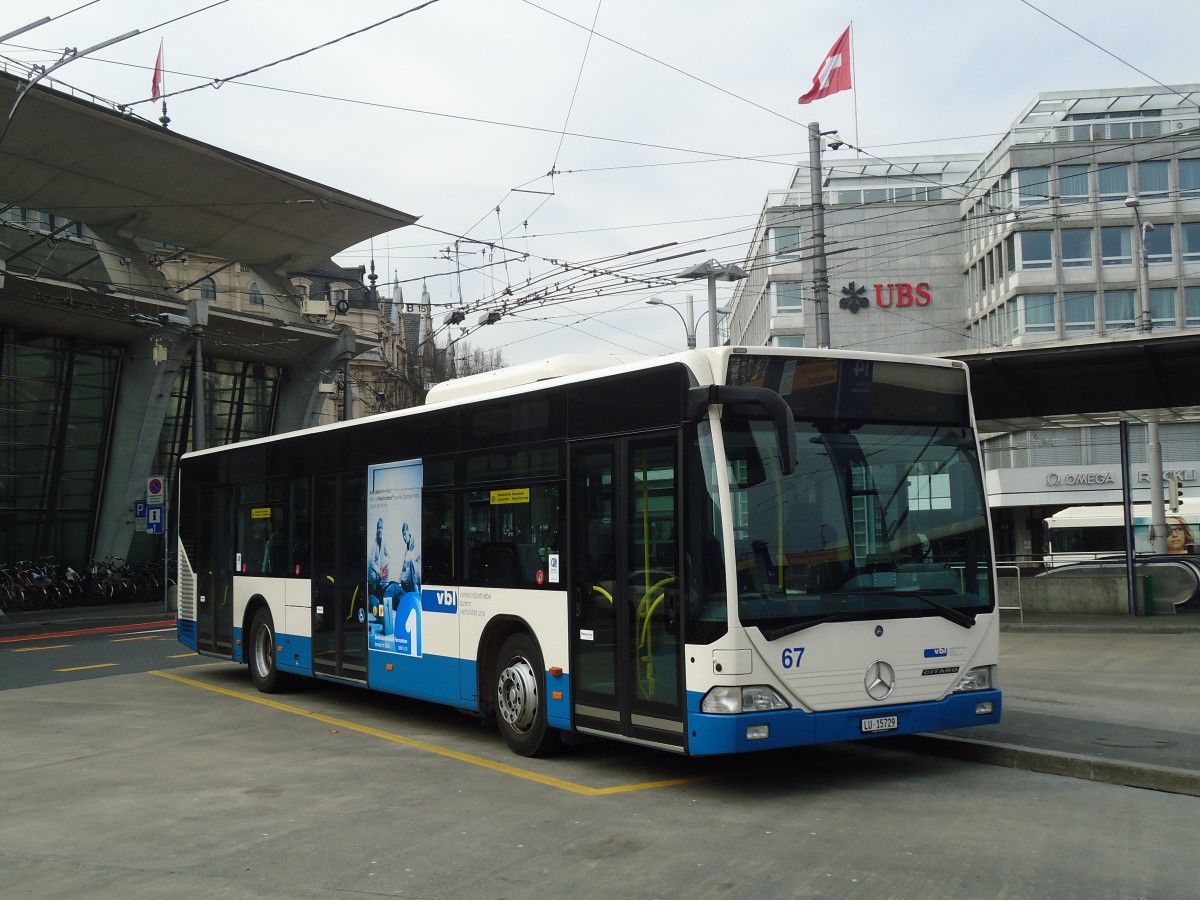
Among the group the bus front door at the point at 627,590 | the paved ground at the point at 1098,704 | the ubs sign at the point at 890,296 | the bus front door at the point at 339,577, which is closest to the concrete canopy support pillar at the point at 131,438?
the bus front door at the point at 339,577

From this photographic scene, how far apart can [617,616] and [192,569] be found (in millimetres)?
9922

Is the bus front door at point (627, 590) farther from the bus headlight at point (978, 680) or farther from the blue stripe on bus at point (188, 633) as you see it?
the blue stripe on bus at point (188, 633)

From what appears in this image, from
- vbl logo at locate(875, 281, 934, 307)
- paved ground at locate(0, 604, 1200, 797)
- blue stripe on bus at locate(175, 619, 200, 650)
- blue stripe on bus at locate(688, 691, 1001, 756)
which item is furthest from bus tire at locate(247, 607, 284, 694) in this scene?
vbl logo at locate(875, 281, 934, 307)

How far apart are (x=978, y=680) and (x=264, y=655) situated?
9026 millimetres

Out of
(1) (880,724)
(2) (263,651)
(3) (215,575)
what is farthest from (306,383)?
(1) (880,724)

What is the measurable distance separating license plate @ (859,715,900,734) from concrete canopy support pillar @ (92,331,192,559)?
105 ft

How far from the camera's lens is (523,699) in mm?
10000

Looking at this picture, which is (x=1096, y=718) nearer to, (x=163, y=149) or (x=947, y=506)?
(x=947, y=506)

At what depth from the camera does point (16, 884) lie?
21.7ft

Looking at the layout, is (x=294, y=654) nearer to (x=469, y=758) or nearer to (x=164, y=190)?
(x=469, y=758)

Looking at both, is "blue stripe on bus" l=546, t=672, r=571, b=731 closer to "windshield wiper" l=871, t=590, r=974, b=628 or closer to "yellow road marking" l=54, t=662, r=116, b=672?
"windshield wiper" l=871, t=590, r=974, b=628

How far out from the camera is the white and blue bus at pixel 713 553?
820 centimetres

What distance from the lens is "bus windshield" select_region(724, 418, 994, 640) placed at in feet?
27.0

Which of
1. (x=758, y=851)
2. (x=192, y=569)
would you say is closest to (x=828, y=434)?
(x=758, y=851)
